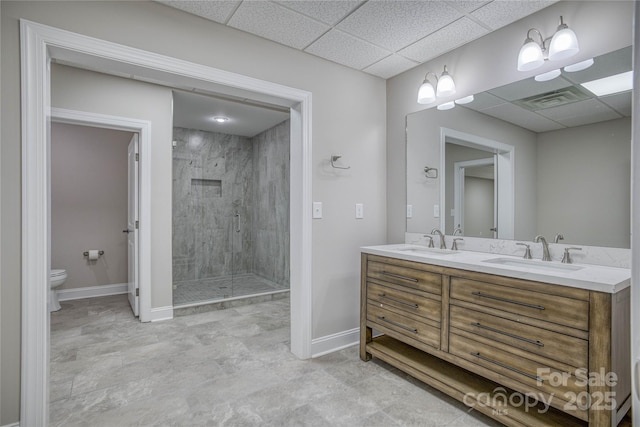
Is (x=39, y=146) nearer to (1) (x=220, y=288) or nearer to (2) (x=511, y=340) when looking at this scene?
(2) (x=511, y=340)

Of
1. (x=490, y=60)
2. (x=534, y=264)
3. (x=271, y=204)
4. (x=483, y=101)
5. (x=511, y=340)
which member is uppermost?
(x=490, y=60)

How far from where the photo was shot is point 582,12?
5.97 ft

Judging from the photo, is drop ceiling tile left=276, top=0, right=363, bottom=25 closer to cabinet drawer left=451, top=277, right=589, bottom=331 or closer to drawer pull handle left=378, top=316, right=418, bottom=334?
cabinet drawer left=451, top=277, right=589, bottom=331

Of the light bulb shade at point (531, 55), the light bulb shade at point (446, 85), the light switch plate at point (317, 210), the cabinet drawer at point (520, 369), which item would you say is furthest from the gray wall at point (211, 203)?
the light bulb shade at point (531, 55)

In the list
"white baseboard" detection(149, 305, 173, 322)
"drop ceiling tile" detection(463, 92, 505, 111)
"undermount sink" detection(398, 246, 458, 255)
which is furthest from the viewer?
"white baseboard" detection(149, 305, 173, 322)

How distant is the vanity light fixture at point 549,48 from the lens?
1798mm

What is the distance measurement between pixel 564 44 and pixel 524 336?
63.9 inches

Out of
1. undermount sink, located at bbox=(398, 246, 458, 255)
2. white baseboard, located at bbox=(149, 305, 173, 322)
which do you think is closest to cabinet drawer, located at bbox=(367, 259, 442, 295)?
undermount sink, located at bbox=(398, 246, 458, 255)

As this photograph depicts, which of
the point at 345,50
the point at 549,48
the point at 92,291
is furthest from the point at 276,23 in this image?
the point at 92,291

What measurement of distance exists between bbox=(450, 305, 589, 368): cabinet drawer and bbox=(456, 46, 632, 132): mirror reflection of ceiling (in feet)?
4.21

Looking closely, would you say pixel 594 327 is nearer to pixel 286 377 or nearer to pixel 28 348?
pixel 286 377

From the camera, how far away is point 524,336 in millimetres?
1569

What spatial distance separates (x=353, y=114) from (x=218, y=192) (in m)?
3.40

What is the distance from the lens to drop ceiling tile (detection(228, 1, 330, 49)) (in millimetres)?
2018
